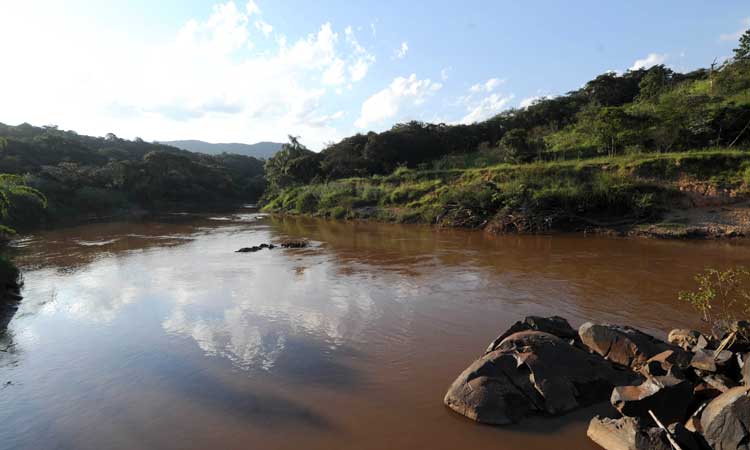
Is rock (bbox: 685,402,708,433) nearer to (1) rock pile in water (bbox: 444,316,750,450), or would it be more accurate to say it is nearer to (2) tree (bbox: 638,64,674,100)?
(1) rock pile in water (bbox: 444,316,750,450)

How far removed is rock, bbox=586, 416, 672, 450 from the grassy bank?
18.8m

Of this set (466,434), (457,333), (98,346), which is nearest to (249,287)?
(98,346)

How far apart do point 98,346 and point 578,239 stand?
18880 mm

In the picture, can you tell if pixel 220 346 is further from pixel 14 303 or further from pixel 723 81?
pixel 723 81

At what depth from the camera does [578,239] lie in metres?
20.4

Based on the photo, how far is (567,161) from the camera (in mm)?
27516

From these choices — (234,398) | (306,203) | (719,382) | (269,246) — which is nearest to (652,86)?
(306,203)

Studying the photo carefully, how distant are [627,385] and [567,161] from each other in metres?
24.3

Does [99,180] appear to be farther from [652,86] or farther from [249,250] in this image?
[652,86]

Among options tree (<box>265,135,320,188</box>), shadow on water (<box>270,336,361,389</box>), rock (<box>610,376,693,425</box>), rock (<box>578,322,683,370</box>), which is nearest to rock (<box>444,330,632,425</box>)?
rock (<box>578,322,683,370</box>)

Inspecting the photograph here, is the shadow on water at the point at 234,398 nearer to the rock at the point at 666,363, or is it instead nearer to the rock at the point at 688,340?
the rock at the point at 666,363

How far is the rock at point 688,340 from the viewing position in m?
6.43

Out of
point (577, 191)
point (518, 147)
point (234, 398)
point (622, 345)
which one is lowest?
point (234, 398)

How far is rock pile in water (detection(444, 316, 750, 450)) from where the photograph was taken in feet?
14.4
